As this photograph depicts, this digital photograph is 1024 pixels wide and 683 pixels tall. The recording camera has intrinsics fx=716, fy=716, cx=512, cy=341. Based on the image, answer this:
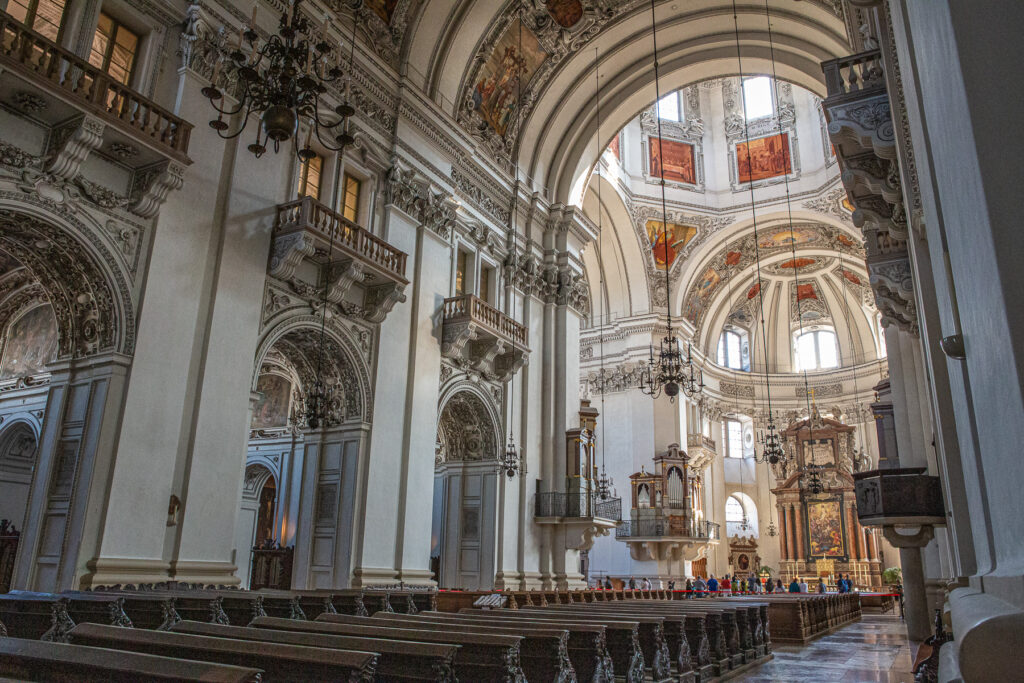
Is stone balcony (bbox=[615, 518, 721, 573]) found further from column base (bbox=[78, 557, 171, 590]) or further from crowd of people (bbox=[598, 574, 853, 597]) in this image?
column base (bbox=[78, 557, 171, 590])

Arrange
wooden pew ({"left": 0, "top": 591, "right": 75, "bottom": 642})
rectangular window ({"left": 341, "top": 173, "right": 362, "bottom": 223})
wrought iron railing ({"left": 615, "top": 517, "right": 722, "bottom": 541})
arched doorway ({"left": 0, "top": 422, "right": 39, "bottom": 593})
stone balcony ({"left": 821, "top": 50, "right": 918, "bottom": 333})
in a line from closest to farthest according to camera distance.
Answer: wooden pew ({"left": 0, "top": 591, "right": 75, "bottom": 642}) → stone balcony ({"left": 821, "top": 50, "right": 918, "bottom": 333}) → arched doorway ({"left": 0, "top": 422, "right": 39, "bottom": 593}) → rectangular window ({"left": 341, "top": 173, "right": 362, "bottom": 223}) → wrought iron railing ({"left": 615, "top": 517, "right": 722, "bottom": 541})

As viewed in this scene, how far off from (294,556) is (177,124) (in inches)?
267

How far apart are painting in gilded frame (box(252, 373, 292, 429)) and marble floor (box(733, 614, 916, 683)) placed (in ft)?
34.3

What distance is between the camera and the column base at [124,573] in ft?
24.5

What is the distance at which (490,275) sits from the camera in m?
16.1

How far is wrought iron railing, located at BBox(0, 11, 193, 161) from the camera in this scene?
7090 mm

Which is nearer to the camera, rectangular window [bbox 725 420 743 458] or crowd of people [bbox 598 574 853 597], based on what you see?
crowd of people [bbox 598 574 853 597]

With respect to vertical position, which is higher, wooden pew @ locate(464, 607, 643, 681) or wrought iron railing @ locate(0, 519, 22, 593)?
wrought iron railing @ locate(0, 519, 22, 593)

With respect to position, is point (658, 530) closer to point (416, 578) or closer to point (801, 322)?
point (416, 578)

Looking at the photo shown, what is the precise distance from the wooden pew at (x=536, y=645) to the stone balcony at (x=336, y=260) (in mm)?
6299

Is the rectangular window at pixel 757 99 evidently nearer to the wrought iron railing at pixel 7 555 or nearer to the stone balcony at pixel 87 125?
the stone balcony at pixel 87 125

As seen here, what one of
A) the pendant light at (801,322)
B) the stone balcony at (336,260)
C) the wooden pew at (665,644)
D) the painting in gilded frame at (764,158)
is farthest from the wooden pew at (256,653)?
the painting in gilded frame at (764,158)

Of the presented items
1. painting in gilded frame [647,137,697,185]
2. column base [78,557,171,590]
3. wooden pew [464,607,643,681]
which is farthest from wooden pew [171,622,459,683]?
painting in gilded frame [647,137,697,185]

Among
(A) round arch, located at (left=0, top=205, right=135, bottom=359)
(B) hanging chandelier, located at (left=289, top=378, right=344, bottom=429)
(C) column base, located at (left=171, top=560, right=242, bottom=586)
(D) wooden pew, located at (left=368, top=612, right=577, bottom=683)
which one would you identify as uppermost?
(A) round arch, located at (left=0, top=205, right=135, bottom=359)
